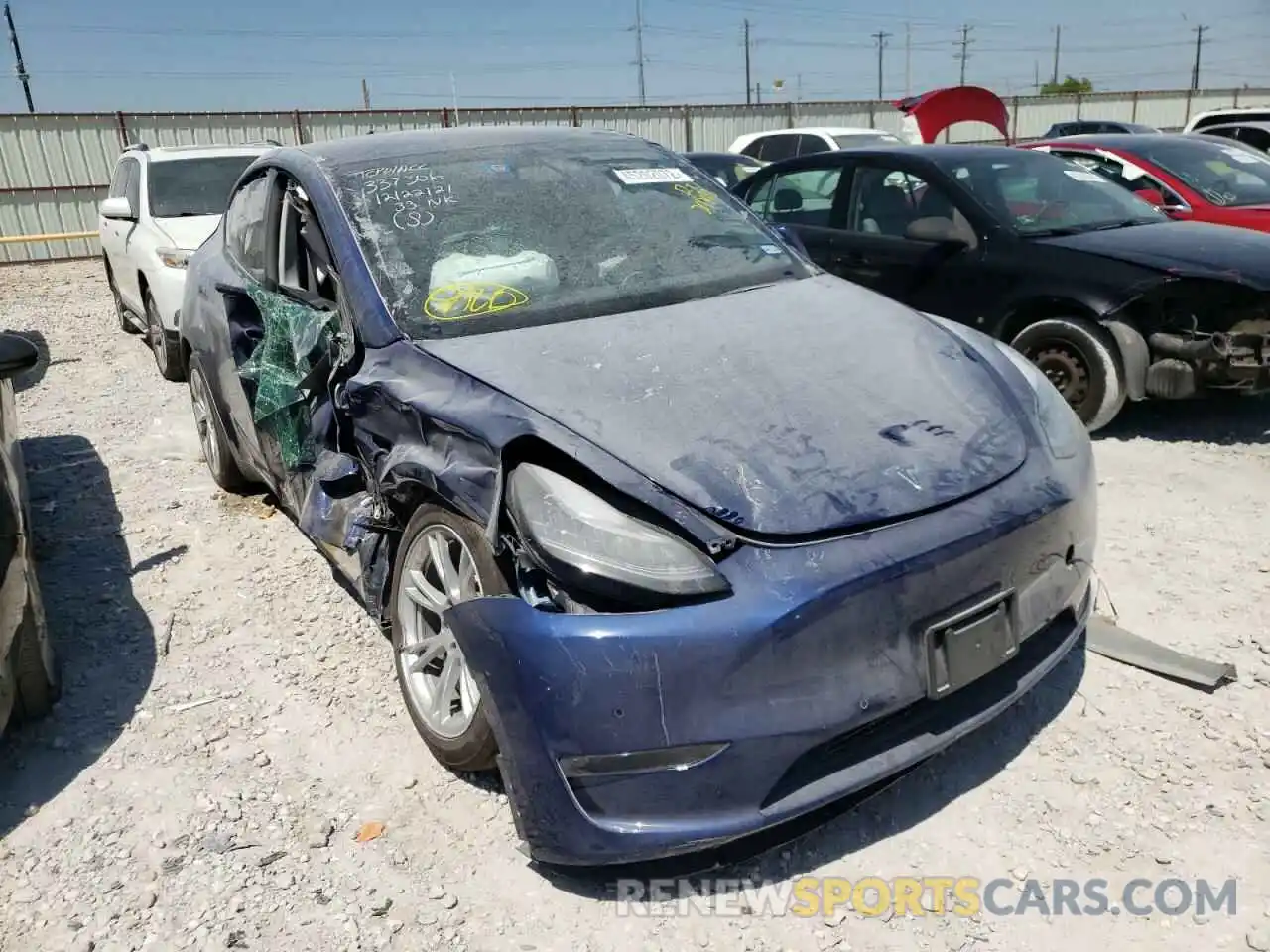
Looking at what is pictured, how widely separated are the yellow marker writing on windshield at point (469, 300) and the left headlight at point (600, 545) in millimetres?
841

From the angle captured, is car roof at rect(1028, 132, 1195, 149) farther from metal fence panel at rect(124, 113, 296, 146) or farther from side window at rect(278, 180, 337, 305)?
metal fence panel at rect(124, 113, 296, 146)

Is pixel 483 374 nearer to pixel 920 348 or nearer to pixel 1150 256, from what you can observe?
pixel 920 348

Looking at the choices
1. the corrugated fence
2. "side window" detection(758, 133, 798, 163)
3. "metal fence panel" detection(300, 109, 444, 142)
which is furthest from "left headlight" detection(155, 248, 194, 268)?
"metal fence panel" detection(300, 109, 444, 142)

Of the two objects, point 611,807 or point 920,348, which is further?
point 920,348

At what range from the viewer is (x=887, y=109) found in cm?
2389

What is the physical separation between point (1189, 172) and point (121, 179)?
874 cm

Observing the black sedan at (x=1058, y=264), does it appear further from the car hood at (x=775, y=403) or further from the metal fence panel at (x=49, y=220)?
the metal fence panel at (x=49, y=220)

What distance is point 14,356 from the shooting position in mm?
3018

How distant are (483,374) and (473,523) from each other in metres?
0.40

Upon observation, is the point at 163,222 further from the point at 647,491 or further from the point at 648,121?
the point at 648,121

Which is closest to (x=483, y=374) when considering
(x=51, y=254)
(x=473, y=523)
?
(x=473, y=523)

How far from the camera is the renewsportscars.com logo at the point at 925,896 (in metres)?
2.12

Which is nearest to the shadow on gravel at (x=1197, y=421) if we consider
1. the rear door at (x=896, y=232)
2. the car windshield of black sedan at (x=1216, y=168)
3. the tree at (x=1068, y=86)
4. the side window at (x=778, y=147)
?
the rear door at (x=896, y=232)

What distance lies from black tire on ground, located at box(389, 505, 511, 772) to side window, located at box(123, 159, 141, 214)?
597 centimetres
